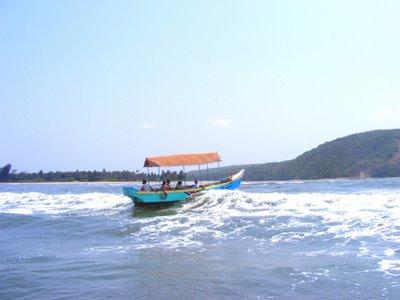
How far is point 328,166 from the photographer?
86875 millimetres

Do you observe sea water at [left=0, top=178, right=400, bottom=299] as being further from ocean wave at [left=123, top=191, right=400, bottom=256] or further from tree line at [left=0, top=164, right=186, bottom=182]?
tree line at [left=0, top=164, right=186, bottom=182]

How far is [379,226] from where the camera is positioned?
17.5m

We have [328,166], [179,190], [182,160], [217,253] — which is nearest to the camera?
[217,253]

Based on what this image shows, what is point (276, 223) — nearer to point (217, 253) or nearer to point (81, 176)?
point (217, 253)

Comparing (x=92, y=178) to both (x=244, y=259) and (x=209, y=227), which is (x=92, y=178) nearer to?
(x=209, y=227)

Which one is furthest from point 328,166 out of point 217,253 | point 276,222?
point 217,253

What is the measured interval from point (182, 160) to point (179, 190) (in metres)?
3.50

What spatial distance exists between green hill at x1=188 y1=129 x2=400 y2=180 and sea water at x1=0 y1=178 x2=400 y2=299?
176 feet

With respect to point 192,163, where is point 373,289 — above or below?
below

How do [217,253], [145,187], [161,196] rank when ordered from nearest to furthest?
[217,253]
[161,196]
[145,187]

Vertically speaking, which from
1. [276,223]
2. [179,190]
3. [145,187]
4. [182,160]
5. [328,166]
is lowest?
[276,223]

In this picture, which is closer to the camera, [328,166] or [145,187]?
[145,187]

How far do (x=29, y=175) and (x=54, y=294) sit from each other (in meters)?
103

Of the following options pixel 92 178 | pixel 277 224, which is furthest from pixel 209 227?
pixel 92 178
